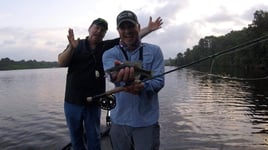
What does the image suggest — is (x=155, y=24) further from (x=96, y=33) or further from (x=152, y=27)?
(x=96, y=33)

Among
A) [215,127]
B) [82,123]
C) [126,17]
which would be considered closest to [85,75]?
[82,123]

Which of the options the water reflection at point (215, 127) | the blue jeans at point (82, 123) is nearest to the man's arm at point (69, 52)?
the blue jeans at point (82, 123)

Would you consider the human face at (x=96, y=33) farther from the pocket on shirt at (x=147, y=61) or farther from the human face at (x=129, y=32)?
the pocket on shirt at (x=147, y=61)

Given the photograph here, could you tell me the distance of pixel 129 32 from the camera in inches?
166

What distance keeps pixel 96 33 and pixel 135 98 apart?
260 cm

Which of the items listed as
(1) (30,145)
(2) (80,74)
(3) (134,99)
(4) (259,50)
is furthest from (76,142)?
(4) (259,50)

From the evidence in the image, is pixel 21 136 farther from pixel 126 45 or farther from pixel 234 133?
pixel 126 45

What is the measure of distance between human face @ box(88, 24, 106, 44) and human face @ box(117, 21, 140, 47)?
2.19 meters

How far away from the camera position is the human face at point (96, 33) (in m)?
6.39

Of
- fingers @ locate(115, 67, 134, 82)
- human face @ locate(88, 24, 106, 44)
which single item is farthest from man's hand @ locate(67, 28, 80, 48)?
fingers @ locate(115, 67, 134, 82)

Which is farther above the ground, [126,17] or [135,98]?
[126,17]

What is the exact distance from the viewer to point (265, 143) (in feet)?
43.9

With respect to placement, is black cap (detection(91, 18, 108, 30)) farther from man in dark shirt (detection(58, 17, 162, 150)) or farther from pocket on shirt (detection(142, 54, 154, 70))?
pocket on shirt (detection(142, 54, 154, 70))

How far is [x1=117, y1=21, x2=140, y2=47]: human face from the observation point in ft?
13.8
